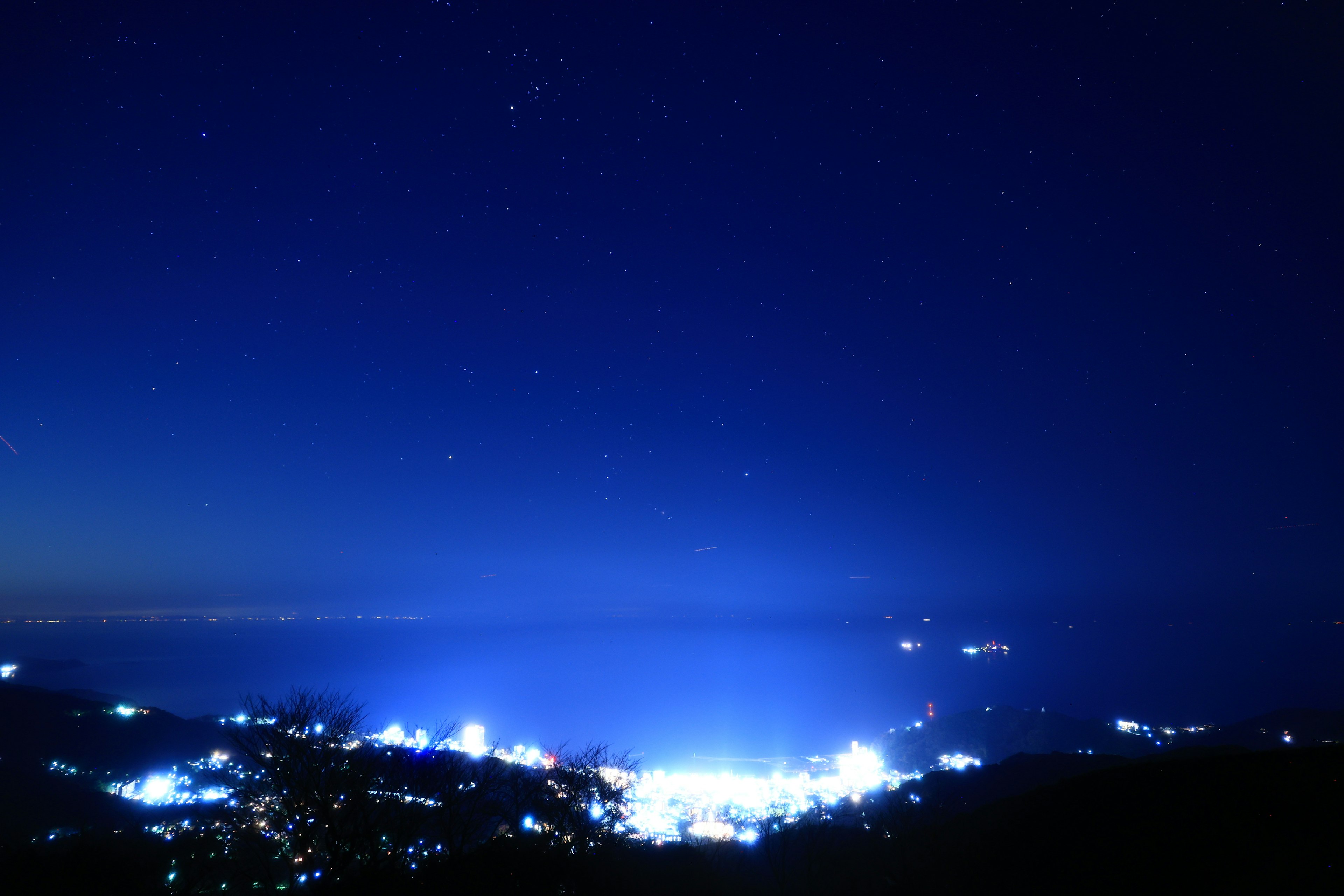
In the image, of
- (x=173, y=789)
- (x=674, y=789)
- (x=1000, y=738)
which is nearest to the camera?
(x=173, y=789)

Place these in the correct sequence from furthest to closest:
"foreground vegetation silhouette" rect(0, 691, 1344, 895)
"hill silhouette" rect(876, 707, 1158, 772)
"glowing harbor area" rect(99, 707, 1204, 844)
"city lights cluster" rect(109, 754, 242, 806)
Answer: "hill silhouette" rect(876, 707, 1158, 772), "city lights cluster" rect(109, 754, 242, 806), "glowing harbor area" rect(99, 707, 1204, 844), "foreground vegetation silhouette" rect(0, 691, 1344, 895)

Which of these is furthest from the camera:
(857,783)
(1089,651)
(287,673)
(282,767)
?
(1089,651)

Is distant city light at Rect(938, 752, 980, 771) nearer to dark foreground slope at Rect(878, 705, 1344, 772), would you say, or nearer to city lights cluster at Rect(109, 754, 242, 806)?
dark foreground slope at Rect(878, 705, 1344, 772)

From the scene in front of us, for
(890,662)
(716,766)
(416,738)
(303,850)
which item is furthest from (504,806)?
(890,662)

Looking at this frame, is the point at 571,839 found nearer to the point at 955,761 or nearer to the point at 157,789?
the point at 157,789

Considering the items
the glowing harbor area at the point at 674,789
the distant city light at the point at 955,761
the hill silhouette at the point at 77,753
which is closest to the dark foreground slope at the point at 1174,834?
the glowing harbor area at the point at 674,789

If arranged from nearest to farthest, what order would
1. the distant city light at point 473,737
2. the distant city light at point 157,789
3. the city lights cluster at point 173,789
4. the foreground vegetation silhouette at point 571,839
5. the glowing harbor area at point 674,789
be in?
the foreground vegetation silhouette at point 571,839, the glowing harbor area at point 674,789, the city lights cluster at point 173,789, the distant city light at point 157,789, the distant city light at point 473,737

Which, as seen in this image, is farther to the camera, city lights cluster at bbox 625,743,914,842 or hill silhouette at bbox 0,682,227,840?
city lights cluster at bbox 625,743,914,842

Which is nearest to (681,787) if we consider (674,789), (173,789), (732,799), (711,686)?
(674,789)

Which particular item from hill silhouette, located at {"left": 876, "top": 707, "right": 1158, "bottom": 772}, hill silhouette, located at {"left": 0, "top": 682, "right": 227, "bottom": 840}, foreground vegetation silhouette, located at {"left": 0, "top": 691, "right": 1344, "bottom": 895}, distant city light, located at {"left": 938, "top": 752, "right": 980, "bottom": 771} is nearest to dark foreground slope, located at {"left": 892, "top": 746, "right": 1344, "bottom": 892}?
foreground vegetation silhouette, located at {"left": 0, "top": 691, "right": 1344, "bottom": 895}

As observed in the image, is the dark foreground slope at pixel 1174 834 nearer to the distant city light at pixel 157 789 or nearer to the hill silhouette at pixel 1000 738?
the distant city light at pixel 157 789

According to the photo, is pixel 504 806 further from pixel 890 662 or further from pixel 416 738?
pixel 890 662
